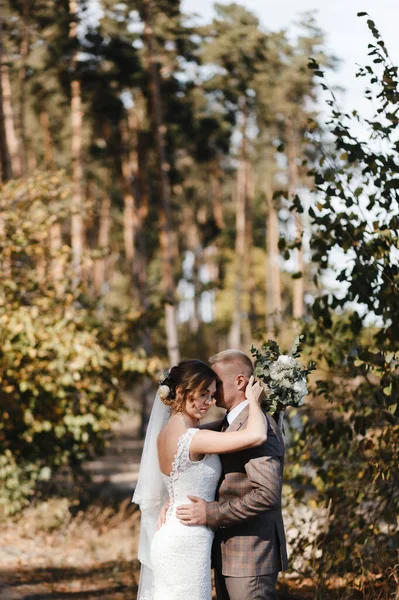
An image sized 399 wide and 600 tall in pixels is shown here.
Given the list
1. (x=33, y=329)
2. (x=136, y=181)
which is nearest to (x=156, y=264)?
(x=136, y=181)

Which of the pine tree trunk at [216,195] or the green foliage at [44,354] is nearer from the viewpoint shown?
the green foliage at [44,354]

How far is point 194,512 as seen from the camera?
5328 mm

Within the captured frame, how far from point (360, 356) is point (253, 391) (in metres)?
2.49

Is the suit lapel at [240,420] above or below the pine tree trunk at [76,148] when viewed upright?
above

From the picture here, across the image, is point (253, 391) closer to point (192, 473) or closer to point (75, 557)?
point (192, 473)

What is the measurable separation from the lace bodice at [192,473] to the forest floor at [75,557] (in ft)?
9.01

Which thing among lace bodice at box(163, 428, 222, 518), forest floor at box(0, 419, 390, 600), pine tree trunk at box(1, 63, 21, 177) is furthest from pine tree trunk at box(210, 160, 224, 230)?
lace bodice at box(163, 428, 222, 518)

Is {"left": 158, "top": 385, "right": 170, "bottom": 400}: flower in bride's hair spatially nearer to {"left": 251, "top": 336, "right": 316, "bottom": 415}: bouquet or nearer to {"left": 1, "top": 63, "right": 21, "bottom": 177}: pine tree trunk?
{"left": 251, "top": 336, "right": 316, "bottom": 415}: bouquet

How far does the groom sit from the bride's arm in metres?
0.13

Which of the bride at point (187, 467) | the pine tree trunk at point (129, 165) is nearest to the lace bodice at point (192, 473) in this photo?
the bride at point (187, 467)

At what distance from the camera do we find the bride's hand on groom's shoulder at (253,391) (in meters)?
5.16

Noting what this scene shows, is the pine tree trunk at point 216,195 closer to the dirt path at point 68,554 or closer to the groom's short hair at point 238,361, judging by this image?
the dirt path at point 68,554

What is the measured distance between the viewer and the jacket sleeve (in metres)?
5.01

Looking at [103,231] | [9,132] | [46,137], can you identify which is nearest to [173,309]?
[9,132]
